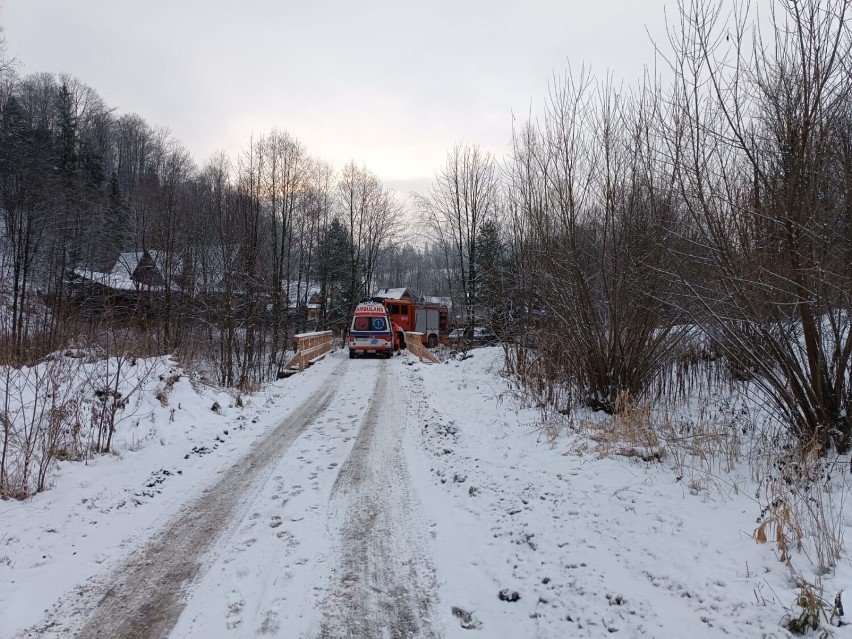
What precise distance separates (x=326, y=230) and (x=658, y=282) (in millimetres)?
33458

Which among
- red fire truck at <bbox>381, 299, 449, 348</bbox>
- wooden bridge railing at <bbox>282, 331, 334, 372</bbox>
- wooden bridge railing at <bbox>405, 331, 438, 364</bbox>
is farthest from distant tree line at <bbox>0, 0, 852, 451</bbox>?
red fire truck at <bbox>381, 299, 449, 348</bbox>

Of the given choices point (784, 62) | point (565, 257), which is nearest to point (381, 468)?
point (565, 257)

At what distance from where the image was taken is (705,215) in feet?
16.6

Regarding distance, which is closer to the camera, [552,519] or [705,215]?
[552,519]

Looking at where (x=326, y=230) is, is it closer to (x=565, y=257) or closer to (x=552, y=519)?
(x=565, y=257)

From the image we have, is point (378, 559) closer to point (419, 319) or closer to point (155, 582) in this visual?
point (155, 582)

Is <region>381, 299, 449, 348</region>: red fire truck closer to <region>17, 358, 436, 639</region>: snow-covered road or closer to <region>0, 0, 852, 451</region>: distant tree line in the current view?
<region>0, 0, 852, 451</region>: distant tree line

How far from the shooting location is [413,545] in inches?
144

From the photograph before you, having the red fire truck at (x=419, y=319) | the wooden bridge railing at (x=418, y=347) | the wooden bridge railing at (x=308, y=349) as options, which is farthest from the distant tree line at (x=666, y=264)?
the red fire truck at (x=419, y=319)

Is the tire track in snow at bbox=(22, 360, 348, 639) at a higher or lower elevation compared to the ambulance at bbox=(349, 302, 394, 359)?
lower

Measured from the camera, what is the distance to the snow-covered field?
264 cm

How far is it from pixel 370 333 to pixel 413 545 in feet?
57.0

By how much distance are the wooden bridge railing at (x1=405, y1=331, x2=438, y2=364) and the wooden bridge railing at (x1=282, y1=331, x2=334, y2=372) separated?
4.26 meters

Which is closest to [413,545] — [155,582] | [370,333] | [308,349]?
[155,582]
